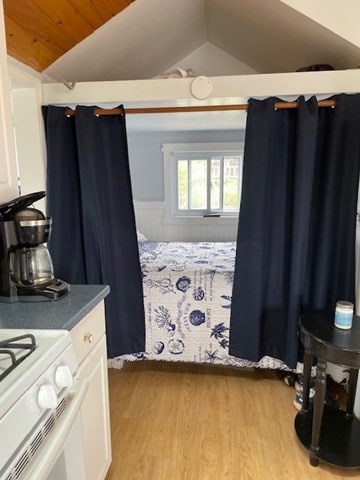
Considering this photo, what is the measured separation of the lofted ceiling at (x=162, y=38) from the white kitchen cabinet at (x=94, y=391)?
1.40 meters

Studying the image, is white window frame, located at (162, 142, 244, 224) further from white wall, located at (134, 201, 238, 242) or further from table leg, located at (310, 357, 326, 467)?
table leg, located at (310, 357, 326, 467)

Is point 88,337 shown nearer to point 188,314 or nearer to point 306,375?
point 188,314

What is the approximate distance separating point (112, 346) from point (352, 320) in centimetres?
146

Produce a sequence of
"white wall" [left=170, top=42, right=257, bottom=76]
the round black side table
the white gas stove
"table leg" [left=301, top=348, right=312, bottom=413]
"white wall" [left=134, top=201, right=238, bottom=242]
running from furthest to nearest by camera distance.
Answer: "white wall" [left=134, top=201, right=238, bottom=242], "white wall" [left=170, top=42, right=257, bottom=76], "table leg" [left=301, top=348, right=312, bottom=413], the round black side table, the white gas stove

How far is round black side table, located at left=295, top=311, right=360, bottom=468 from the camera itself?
1470mm

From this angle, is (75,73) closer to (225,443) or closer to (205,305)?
(205,305)

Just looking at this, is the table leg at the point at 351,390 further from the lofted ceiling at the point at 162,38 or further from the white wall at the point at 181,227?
the white wall at the point at 181,227

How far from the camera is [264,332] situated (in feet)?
6.97

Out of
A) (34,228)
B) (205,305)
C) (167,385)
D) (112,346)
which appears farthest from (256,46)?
(167,385)

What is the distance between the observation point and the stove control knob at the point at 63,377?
2.78ft

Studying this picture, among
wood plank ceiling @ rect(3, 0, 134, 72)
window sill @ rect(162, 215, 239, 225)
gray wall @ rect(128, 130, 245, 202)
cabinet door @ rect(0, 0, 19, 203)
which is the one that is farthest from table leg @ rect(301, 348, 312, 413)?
gray wall @ rect(128, 130, 245, 202)

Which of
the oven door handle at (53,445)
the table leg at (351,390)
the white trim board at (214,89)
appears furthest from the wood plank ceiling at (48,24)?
the table leg at (351,390)

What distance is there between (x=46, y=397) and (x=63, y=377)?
88mm

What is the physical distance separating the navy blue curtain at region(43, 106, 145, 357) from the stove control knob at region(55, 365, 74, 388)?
4.02ft
